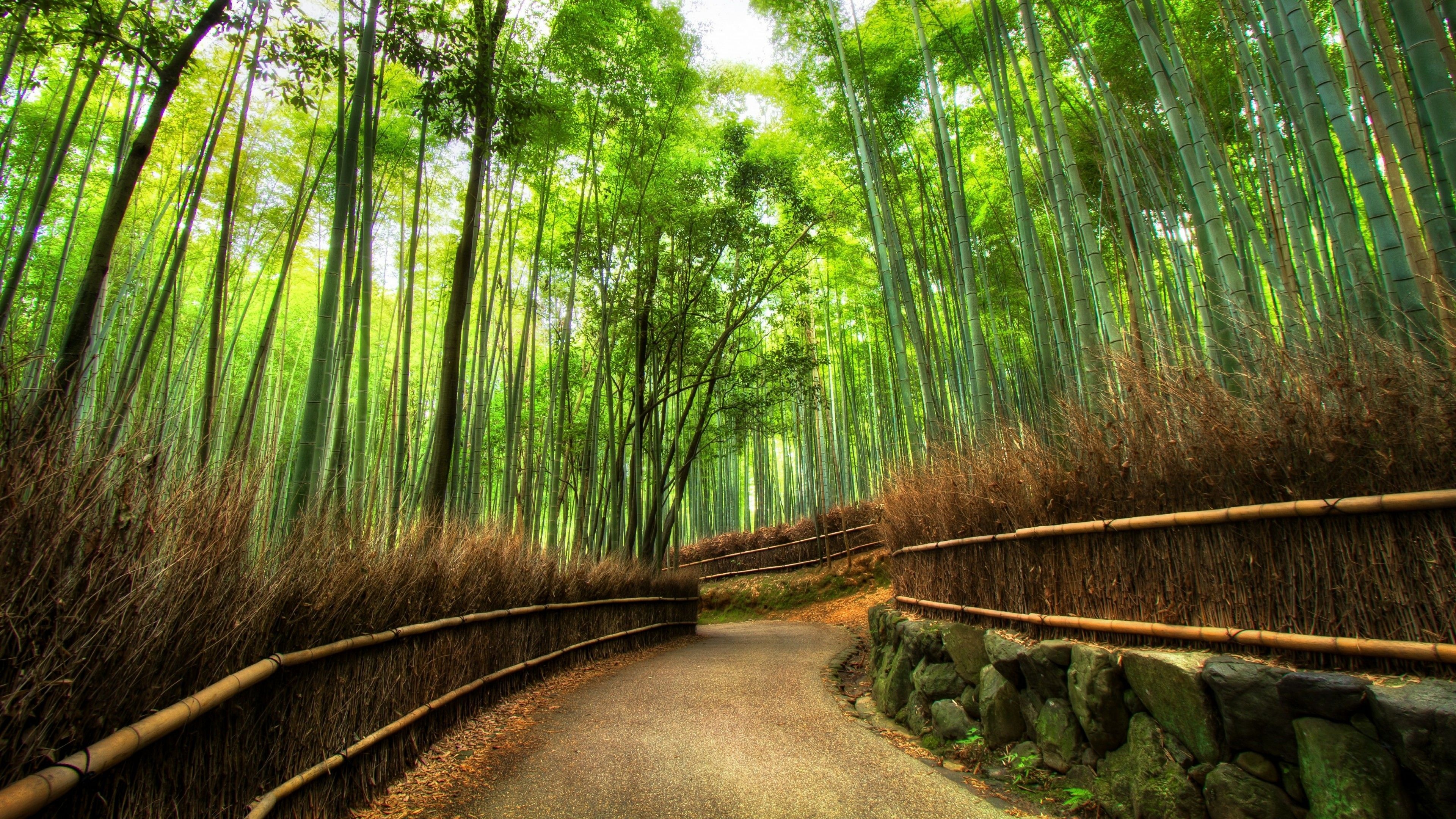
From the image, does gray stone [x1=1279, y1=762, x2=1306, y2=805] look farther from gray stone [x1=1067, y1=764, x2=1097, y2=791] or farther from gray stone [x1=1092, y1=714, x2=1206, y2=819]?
gray stone [x1=1067, y1=764, x2=1097, y2=791]

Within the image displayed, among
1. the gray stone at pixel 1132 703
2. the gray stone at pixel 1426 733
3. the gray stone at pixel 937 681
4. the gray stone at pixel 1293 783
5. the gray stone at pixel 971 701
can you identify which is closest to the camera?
the gray stone at pixel 1426 733

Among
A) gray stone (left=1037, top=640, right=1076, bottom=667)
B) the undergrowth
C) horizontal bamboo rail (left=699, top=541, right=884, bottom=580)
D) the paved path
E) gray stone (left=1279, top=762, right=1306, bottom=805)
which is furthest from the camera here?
horizontal bamboo rail (left=699, top=541, right=884, bottom=580)

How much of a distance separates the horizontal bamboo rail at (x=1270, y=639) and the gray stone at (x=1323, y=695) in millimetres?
75

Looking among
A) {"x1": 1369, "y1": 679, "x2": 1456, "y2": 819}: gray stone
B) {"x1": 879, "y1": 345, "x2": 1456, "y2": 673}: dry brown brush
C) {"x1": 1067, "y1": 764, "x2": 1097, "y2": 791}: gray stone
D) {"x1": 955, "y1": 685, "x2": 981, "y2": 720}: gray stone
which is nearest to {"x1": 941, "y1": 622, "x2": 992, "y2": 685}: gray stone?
{"x1": 955, "y1": 685, "x2": 981, "y2": 720}: gray stone

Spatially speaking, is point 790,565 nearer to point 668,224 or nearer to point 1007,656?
point 668,224

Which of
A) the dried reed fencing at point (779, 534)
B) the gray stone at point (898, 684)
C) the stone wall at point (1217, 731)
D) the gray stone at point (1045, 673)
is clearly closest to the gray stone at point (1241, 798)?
the stone wall at point (1217, 731)

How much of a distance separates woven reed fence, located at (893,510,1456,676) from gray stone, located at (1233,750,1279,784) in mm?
255

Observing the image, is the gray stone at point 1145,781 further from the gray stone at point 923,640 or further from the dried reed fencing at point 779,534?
the dried reed fencing at point 779,534

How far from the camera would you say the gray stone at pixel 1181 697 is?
1.61 meters

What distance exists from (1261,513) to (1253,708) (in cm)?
50

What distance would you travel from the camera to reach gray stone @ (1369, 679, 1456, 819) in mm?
1196

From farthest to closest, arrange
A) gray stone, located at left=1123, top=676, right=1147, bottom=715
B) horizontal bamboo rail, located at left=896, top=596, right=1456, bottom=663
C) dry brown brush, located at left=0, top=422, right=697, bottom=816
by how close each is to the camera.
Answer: gray stone, located at left=1123, top=676, right=1147, bottom=715 → horizontal bamboo rail, located at left=896, top=596, right=1456, bottom=663 → dry brown brush, located at left=0, top=422, right=697, bottom=816

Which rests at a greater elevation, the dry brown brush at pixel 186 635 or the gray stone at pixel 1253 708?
the dry brown brush at pixel 186 635

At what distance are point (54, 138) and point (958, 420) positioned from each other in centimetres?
532
